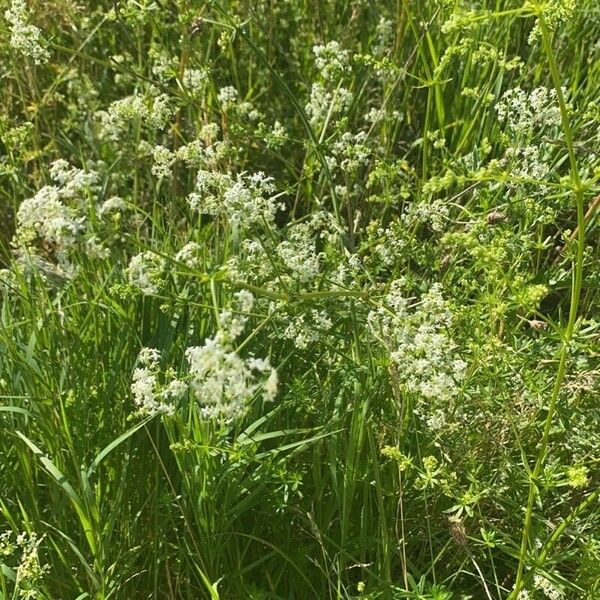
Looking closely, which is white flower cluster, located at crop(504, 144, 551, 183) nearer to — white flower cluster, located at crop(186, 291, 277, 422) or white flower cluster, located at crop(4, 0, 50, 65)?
white flower cluster, located at crop(186, 291, 277, 422)

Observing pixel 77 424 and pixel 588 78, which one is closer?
pixel 77 424

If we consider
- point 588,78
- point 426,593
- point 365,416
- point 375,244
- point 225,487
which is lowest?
point 426,593

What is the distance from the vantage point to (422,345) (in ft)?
8.02

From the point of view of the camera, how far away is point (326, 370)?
312 centimetres

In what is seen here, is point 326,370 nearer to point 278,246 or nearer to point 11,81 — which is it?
point 278,246

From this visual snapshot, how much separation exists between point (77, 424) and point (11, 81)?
7.73ft

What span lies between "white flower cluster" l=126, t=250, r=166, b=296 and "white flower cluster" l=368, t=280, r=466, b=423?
1.83 feet

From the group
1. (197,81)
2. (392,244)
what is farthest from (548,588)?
(197,81)

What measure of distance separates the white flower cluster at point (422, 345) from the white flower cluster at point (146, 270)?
56 cm

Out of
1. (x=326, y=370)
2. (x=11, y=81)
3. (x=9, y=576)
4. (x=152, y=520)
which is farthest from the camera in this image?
(x=11, y=81)

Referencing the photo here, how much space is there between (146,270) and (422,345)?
69cm

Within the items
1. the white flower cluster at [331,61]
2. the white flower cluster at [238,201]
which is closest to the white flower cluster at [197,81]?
the white flower cluster at [331,61]

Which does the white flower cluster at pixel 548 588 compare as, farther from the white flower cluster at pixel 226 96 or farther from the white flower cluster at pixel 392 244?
the white flower cluster at pixel 226 96

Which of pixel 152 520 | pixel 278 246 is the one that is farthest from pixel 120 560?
pixel 278 246
